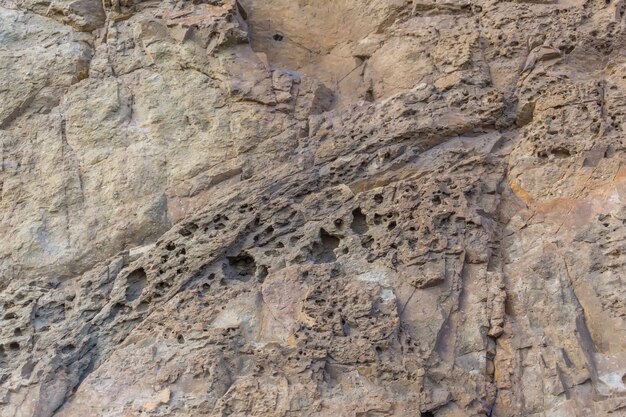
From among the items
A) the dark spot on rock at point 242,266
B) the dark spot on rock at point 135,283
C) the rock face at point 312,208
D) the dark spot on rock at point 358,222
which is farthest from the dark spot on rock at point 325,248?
the dark spot on rock at point 135,283

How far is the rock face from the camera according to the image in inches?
287

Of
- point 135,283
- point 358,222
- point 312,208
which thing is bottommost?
point 135,283

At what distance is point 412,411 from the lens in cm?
689

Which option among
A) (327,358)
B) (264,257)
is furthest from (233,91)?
(327,358)

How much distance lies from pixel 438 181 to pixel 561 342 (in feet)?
6.64

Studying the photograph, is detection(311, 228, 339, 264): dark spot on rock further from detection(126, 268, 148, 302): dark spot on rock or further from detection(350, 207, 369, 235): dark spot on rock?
detection(126, 268, 148, 302): dark spot on rock

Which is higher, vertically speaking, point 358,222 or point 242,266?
point 358,222

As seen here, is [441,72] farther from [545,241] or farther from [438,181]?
[545,241]

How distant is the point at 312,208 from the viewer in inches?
338

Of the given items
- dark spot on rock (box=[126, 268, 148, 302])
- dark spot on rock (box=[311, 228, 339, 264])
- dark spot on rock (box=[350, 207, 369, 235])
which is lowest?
dark spot on rock (box=[126, 268, 148, 302])

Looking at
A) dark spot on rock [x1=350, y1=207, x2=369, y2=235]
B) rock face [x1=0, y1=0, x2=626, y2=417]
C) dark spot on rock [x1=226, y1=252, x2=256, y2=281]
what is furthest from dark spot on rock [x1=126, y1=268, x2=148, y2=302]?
dark spot on rock [x1=350, y1=207, x2=369, y2=235]

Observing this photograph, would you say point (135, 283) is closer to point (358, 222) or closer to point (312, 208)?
point (312, 208)

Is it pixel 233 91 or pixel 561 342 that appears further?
pixel 233 91

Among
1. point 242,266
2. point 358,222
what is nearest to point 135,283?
point 242,266
